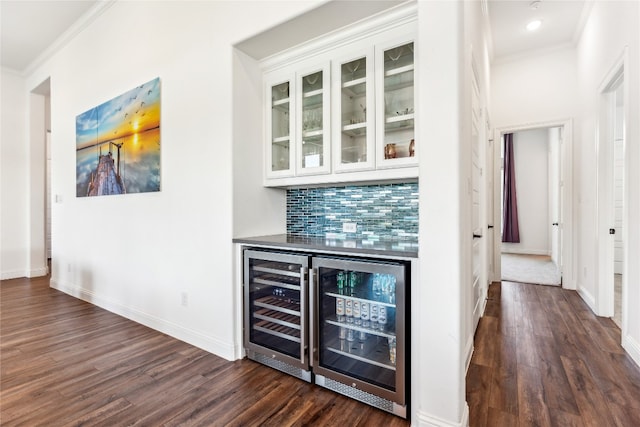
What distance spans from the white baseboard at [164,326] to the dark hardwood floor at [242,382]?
2.4 inches

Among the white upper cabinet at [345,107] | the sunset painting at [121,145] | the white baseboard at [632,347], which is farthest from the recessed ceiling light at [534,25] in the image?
the sunset painting at [121,145]

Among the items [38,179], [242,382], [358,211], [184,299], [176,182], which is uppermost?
[38,179]

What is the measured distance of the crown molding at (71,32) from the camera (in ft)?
11.5

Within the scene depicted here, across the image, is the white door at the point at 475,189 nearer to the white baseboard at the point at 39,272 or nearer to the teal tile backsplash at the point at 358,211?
the teal tile backsplash at the point at 358,211

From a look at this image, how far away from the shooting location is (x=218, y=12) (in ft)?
8.05

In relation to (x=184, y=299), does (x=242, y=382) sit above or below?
below

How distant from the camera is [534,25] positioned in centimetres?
397

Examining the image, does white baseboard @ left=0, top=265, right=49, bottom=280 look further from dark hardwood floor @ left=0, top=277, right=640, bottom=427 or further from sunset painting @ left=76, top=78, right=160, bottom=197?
dark hardwood floor @ left=0, top=277, right=640, bottom=427

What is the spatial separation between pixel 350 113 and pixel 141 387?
7.52 feet

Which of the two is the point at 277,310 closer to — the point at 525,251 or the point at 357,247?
the point at 357,247

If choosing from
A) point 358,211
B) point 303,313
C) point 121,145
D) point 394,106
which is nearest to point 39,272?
point 121,145

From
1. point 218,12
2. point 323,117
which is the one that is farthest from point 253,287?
point 218,12

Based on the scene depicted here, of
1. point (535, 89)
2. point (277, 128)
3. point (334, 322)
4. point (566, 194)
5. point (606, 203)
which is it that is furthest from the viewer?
point (535, 89)

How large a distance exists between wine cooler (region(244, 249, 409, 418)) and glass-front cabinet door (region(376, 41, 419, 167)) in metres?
0.78
